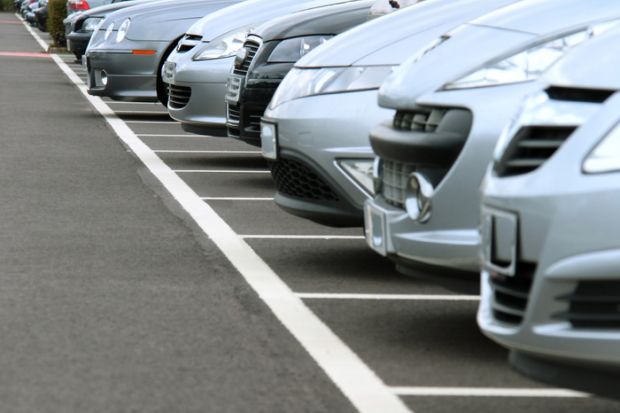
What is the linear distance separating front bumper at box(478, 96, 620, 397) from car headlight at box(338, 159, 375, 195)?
8.85ft

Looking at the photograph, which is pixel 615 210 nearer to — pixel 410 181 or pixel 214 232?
pixel 410 181

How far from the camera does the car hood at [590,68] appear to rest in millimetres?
4133

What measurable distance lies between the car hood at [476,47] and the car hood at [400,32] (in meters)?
0.99

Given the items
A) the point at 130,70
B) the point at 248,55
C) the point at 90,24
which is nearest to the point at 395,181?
the point at 248,55

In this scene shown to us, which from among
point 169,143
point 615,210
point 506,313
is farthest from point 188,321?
point 169,143

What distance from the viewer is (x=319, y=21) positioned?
9.47 m

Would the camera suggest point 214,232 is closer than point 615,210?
No

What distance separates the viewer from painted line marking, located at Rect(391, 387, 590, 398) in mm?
4902

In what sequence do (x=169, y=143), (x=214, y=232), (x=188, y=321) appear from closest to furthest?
(x=188, y=321) < (x=214, y=232) < (x=169, y=143)

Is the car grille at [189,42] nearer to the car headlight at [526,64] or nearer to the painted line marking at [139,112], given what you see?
the painted line marking at [139,112]

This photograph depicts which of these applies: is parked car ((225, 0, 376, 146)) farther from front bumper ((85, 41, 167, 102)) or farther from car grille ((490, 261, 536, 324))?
front bumper ((85, 41, 167, 102))

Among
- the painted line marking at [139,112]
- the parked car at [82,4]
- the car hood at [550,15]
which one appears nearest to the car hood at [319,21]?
the car hood at [550,15]

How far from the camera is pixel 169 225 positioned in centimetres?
877

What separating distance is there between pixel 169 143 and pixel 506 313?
34.5 ft
